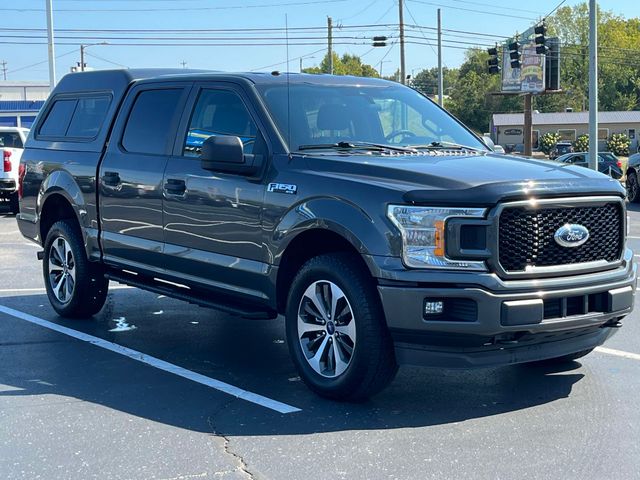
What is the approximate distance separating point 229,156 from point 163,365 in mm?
1643

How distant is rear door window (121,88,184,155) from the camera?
21.3 feet

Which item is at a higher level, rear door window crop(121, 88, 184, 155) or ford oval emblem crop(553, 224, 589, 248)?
rear door window crop(121, 88, 184, 155)

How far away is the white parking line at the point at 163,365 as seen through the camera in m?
5.16

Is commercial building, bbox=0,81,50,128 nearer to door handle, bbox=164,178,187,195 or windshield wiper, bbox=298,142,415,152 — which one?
door handle, bbox=164,178,187,195

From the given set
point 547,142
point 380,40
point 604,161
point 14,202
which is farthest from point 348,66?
point 14,202

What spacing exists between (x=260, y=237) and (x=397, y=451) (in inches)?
70.6

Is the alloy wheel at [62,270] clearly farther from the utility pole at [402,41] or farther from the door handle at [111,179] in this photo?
the utility pole at [402,41]

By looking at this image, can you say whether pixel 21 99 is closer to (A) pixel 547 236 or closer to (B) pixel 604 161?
(B) pixel 604 161

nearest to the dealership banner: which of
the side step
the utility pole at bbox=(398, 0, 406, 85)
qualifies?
the utility pole at bbox=(398, 0, 406, 85)

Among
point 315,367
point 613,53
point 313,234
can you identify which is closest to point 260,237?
point 313,234

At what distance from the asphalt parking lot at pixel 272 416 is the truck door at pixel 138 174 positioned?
76 cm

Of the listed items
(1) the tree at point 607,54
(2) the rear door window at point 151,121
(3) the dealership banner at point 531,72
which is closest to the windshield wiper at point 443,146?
(2) the rear door window at point 151,121

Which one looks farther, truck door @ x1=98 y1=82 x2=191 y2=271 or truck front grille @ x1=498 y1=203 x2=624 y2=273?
truck door @ x1=98 y1=82 x2=191 y2=271

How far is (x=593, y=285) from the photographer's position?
4.88 m
